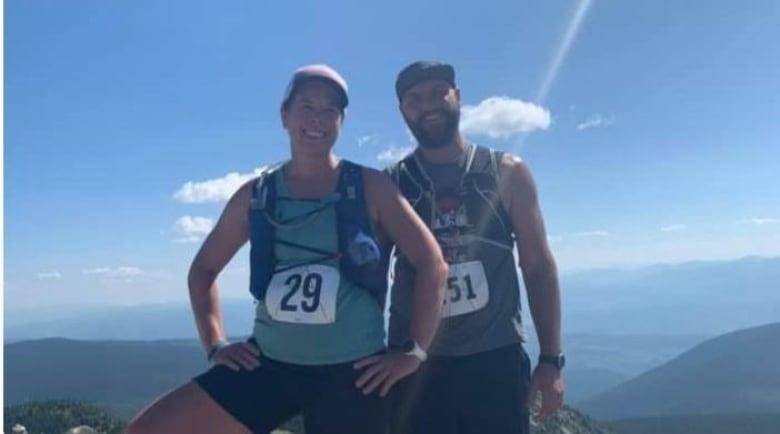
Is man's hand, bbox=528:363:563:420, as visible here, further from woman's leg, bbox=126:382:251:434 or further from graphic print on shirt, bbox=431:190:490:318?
woman's leg, bbox=126:382:251:434

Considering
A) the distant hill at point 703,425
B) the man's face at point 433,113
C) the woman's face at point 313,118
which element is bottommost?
the distant hill at point 703,425

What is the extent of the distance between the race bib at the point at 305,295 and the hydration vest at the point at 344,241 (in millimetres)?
61

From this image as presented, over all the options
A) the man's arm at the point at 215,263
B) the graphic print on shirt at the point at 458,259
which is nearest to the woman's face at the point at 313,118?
the man's arm at the point at 215,263

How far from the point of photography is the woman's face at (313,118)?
183 inches

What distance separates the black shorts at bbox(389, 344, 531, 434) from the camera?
5.36 meters

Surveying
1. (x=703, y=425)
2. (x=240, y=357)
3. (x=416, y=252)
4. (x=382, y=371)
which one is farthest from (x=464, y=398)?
(x=703, y=425)

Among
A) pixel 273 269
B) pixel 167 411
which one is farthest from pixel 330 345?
pixel 167 411

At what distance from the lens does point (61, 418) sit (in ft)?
68.0

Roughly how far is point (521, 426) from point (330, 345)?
1.73 metres

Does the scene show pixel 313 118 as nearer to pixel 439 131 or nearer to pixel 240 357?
pixel 439 131

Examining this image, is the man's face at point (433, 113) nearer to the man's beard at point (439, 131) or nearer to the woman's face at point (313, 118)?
the man's beard at point (439, 131)

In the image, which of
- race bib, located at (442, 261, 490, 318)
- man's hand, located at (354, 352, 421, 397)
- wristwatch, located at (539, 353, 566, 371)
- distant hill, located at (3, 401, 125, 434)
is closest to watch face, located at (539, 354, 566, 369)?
wristwatch, located at (539, 353, 566, 371)

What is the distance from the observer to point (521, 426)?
17.8 ft

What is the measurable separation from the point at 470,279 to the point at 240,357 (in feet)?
5.63
